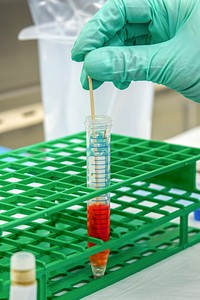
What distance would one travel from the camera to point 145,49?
128 cm

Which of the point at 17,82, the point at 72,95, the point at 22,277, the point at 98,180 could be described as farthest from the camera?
the point at 17,82

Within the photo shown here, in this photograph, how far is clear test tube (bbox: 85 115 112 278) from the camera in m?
1.22

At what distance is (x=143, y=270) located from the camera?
1.29 meters

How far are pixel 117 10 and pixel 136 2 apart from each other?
40mm

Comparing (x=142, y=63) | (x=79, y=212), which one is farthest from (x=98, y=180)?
(x=142, y=63)

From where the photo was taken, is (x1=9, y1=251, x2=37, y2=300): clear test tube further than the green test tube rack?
No

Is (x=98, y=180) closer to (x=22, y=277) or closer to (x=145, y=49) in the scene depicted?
(x=145, y=49)

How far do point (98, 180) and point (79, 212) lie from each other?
12 cm

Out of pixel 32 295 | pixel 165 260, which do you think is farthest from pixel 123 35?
pixel 32 295

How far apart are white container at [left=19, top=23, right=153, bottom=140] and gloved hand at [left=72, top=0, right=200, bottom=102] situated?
66cm

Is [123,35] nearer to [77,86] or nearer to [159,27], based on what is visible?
[159,27]

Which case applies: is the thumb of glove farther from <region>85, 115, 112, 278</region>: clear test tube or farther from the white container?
the white container

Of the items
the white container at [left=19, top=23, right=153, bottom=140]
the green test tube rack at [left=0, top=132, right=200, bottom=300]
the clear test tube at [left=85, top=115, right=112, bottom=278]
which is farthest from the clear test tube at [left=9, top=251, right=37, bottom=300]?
the white container at [left=19, top=23, right=153, bottom=140]

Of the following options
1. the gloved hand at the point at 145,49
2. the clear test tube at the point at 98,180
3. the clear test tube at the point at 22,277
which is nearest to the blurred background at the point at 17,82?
the gloved hand at the point at 145,49
